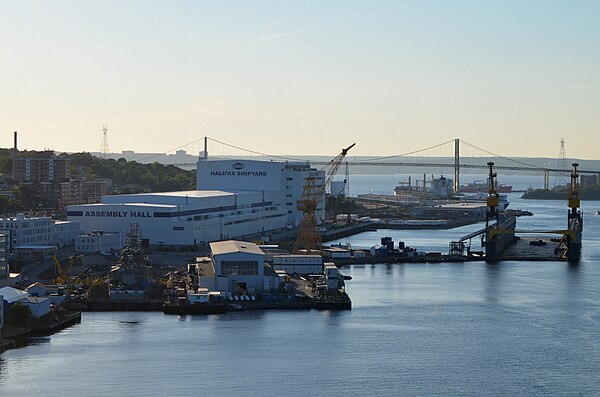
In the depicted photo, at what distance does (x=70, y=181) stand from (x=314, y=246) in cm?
852

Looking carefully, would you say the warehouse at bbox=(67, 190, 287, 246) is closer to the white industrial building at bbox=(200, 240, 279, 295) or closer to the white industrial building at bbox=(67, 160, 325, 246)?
the white industrial building at bbox=(67, 160, 325, 246)

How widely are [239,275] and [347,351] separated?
8.54ft

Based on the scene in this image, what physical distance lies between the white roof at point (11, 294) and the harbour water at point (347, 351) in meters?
0.49

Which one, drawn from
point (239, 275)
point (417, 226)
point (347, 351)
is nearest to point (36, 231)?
point (239, 275)

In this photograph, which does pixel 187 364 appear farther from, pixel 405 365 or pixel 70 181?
pixel 70 181

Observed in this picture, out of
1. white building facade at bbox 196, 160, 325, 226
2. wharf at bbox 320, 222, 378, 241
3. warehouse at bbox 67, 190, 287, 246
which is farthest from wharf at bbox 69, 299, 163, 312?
white building facade at bbox 196, 160, 325, 226

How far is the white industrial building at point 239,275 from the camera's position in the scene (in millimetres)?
9953

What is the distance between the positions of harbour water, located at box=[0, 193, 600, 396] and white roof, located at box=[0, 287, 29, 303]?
0.49m

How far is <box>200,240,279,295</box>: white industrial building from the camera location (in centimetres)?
995

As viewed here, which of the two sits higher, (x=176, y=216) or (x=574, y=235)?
(x=176, y=216)

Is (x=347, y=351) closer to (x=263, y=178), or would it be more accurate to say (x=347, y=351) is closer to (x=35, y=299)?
(x=35, y=299)

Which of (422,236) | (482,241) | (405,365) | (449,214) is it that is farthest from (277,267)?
(449,214)

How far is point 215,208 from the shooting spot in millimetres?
15148

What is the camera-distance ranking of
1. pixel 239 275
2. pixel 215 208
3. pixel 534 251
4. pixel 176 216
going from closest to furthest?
pixel 239 275 < pixel 176 216 < pixel 215 208 < pixel 534 251
